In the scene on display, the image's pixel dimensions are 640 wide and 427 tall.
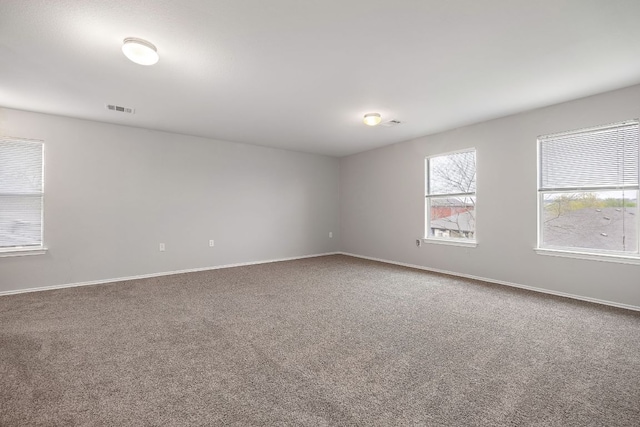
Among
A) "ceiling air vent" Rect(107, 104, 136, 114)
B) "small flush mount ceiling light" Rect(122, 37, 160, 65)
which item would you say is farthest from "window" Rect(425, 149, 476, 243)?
"ceiling air vent" Rect(107, 104, 136, 114)

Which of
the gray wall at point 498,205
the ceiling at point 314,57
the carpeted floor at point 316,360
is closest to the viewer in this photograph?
the carpeted floor at point 316,360

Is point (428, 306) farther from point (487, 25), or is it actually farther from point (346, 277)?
point (487, 25)

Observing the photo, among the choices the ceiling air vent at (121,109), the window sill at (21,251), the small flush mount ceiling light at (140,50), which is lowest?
the window sill at (21,251)

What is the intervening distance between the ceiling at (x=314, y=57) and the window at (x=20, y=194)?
586mm

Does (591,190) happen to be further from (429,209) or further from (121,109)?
(121,109)

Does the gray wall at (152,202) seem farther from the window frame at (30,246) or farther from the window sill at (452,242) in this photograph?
the window sill at (452,242)

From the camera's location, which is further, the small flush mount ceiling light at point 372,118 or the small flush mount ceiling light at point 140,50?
the small flush mount ceiling light at point 372,118

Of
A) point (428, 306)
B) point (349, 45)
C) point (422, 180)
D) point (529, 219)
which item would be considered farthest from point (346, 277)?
point (349, 45)

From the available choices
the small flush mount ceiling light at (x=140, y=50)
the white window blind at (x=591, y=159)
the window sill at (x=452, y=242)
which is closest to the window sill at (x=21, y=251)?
the small flush mount ceiling light at (x=140, y=50)

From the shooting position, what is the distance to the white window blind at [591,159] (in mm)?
3270

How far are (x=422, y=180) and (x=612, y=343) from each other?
11.3ft

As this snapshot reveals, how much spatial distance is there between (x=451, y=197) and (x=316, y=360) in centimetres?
392

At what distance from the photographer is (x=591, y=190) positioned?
11.6 ft

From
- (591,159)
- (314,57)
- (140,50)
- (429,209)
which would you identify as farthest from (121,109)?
(591,159)
